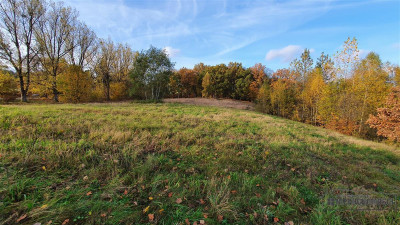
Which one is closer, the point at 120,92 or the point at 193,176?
the point at 193,176

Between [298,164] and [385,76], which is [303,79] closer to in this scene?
[385,76]

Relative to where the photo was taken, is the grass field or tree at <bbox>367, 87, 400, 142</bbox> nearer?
the grass field

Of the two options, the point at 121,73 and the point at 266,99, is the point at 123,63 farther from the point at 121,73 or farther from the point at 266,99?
the point at 266,99

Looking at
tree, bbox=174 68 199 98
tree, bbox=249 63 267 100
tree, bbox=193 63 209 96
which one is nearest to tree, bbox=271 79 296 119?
tree, bbox=249 63 267 100

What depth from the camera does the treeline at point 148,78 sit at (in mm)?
12672

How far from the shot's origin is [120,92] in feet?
105

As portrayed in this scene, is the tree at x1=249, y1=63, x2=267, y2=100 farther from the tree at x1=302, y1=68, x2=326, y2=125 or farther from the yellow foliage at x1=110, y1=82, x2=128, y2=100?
the yellow foliage at x1=110, y1=82, x2=128, y2=100

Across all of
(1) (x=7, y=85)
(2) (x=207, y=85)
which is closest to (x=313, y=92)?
(2) (x=207, y=85)

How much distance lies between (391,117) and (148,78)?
1087 inches

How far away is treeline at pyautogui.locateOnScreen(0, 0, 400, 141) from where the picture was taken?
41.6ft

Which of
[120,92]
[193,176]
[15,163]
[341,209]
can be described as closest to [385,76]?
[341,209]

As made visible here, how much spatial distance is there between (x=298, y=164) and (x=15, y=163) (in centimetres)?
741

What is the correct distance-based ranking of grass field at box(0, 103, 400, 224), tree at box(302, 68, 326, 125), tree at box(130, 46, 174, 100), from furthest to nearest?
tree at box(130, 46, 174, 100), tree at box(302, 68, 326, 125), grass field at box(0, 103, 400, 224)

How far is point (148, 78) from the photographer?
976 inches
